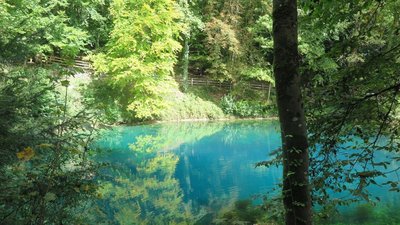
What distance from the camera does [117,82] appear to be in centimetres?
1761

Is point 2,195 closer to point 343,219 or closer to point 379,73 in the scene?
point 379,73

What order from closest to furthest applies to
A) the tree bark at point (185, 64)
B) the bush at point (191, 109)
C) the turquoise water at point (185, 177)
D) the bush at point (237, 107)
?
the turquoise water at point (185, 177) → the bush at point (191, 109) → the bush at point (237, 107) → the tree bark at point (185, 64)

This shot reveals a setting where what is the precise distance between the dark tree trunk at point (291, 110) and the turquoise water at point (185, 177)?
0.53m

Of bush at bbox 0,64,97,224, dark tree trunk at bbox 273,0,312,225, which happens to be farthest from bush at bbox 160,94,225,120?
dark tree trunk at bbox 273,0,312,225

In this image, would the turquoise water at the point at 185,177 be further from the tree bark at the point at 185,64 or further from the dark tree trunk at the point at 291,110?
the tree bark at the point at 185,64

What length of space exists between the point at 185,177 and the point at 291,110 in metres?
7.63

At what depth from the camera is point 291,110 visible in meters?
2.36

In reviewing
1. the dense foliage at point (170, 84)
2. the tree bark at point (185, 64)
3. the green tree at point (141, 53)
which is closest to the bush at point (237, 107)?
the dense foliage at point (170, 84)

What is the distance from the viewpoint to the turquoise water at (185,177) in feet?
22.3

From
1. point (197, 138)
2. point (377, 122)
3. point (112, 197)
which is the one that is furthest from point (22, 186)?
point (197, 138)

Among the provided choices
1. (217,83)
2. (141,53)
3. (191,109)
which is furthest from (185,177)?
(217,83)

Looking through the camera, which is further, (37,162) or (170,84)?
(170,84)

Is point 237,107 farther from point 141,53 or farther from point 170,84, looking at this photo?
point 141,53

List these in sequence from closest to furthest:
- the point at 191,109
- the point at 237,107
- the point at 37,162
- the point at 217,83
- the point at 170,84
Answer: the point at 37,162 < the point at 170,84 < the point at 191,109 < the point at 237,107 < the point at 217,83
